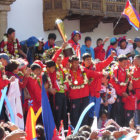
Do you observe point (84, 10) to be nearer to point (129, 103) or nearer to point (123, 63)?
point (123, 63)

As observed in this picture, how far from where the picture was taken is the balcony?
13.1 m

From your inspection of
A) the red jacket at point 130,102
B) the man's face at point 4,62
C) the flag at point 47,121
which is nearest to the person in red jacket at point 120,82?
the red jacket at point 130,102

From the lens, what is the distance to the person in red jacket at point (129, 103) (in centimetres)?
1009

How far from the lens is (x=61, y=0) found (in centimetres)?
1309

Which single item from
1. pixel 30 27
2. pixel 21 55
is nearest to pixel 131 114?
pixel 21 55

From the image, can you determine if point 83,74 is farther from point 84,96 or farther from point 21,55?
point 21,55

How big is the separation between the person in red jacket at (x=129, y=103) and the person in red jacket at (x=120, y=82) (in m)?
0.09

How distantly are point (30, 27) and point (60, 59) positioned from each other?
3665 mm

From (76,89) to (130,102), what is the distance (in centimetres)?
149

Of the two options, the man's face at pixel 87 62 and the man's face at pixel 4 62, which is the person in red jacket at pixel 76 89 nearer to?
the man's face at pixel 87 62

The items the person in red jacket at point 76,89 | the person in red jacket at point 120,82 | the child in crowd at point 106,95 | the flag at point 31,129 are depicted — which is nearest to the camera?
the flag at point 31,129

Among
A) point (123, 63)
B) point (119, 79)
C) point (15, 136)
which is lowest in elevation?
point (15, 136)

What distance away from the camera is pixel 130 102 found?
→ 10102mm

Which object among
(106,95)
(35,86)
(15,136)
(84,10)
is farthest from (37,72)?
(84,10)
